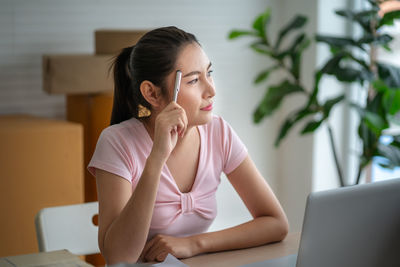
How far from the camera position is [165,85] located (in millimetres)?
1634

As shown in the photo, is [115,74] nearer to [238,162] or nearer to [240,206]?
[238,162]

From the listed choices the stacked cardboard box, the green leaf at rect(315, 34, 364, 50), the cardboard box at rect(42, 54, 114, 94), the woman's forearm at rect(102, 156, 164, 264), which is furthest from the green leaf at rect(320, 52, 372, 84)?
the woman's forearm at rect(102, 156, 164, 264)

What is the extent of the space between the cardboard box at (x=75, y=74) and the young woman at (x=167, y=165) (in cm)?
87

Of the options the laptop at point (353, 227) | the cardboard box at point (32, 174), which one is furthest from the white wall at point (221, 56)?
the laptop at point (353, 227)

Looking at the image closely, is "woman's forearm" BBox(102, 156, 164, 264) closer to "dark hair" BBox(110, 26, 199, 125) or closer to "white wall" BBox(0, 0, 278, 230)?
"dark hair" BBox(110, 26, 199, 125)

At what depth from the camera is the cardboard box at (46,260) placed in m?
1.20

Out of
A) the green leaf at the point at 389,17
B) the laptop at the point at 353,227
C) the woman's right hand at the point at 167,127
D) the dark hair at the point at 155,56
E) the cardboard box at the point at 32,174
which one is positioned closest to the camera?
the laptop at the point at 353,227

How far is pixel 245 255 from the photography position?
4.84 ft

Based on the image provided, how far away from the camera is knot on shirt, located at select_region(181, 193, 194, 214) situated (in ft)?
5.41

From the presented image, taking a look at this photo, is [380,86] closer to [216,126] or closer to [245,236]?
[216,126]

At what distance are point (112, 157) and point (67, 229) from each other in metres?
0.36

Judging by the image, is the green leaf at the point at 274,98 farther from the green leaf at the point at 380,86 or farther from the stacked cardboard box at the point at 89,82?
the stacked cardboard box at the point at 89,82

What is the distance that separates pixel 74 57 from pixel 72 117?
34 cm

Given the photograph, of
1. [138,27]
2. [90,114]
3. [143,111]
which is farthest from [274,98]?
[143,111]
